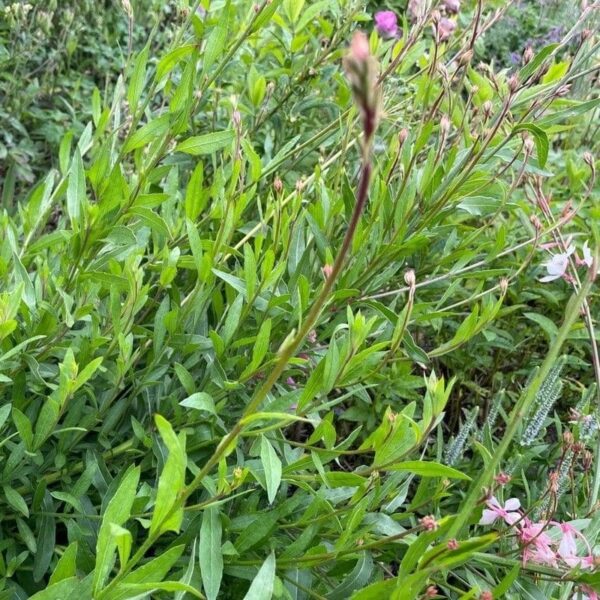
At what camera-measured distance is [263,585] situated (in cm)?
85

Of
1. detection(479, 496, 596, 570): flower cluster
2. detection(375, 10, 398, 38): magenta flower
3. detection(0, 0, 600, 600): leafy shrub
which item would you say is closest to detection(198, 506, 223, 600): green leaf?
detection(0, 0, 600, 600): leafy shrub

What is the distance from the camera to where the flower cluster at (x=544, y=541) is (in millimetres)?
1024

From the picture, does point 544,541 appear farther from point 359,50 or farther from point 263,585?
point 359,50

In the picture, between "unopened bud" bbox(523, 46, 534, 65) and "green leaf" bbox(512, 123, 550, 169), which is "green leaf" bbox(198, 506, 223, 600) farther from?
"unopened bud" bbox(523, 46, 534, 65)

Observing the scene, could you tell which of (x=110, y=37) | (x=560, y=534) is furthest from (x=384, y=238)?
(x=110, y=37)

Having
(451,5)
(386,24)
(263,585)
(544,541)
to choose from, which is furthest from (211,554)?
(386,24)

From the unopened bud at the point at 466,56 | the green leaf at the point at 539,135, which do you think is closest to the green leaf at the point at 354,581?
the green leaf at the point at 539,135

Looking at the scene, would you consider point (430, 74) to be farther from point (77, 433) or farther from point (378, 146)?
point (77, 433)

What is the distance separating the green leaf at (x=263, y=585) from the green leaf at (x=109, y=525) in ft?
0.56

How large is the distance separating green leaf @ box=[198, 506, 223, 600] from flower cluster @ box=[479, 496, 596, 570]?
37 cm

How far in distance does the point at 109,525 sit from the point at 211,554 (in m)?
0.26

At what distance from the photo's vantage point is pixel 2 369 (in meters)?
1.09

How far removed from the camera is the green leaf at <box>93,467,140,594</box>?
749mm

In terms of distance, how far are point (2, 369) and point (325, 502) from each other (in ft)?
1.72
